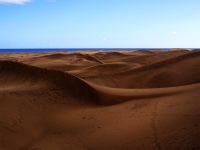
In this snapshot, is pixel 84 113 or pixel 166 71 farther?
pixel 166 71

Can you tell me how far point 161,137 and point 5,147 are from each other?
Result: 274cm

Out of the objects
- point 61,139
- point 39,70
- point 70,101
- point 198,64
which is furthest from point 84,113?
point 198,64

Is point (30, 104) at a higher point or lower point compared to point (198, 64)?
lower

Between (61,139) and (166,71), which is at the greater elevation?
(166,71)

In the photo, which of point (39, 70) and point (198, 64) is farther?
point (198, 64)

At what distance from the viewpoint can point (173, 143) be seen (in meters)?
3.50

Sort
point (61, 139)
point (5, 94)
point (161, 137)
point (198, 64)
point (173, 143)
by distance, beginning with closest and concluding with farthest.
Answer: point (173, 143)
point (161, 137)
point (61, 139)
point (5, 94)
point (198, 64)

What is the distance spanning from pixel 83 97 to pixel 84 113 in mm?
923

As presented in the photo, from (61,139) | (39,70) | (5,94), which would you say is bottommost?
(61,139)

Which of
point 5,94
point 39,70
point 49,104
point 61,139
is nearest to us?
point 61,139

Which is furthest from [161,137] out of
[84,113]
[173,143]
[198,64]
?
[198,64]

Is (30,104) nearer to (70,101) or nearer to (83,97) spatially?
(70,101)

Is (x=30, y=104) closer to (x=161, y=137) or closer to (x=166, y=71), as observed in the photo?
(x=161, y=137)

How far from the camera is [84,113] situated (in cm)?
545
